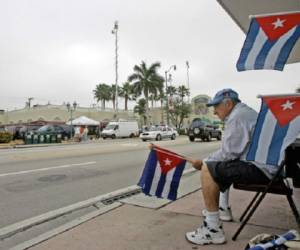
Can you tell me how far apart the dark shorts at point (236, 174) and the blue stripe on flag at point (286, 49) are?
106cm

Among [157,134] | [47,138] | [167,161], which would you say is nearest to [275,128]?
[167,161]

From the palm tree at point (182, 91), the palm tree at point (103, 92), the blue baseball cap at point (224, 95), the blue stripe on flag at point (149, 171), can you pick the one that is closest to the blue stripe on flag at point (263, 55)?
the blue baseball cap at point (224, 95)

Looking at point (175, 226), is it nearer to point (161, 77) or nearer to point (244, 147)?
point (244, 147)

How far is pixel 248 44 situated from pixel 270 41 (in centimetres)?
19

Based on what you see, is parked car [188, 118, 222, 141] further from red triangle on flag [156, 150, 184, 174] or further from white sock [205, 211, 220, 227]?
white sock [205, 211, 220, 227]

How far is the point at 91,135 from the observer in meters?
43.9

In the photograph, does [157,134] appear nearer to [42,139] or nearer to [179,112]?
[42,139]

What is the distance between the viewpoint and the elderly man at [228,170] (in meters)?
3.62

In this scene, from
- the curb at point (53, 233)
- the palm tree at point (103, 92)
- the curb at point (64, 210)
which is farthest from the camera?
the palm tree at point (103, 92)

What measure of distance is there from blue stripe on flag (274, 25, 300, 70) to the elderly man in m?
0.72

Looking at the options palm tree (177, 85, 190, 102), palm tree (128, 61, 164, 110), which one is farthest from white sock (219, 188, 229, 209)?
palm tree (177, 85, 190, 102)

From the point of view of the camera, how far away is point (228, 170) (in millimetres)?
3619

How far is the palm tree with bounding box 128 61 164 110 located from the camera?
55.2 metres

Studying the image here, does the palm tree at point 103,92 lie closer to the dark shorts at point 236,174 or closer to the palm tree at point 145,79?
the palm tree at point 145,79
